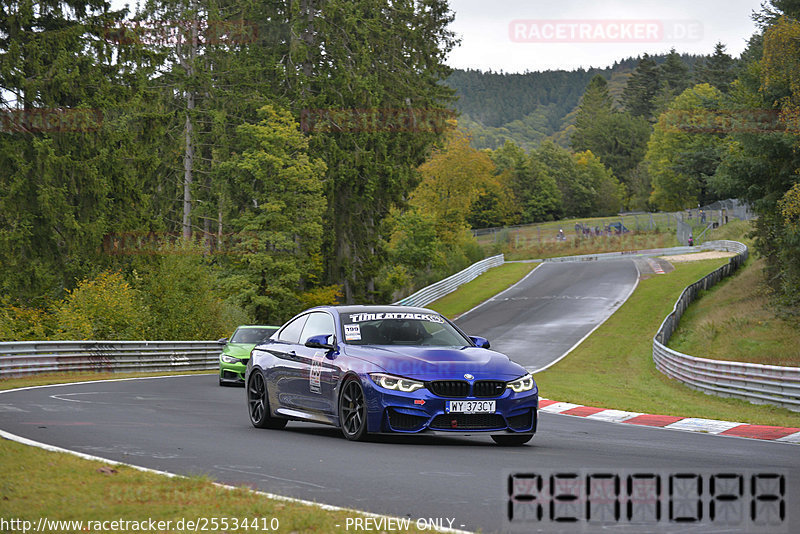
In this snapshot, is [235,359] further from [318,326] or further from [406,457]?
[406,457]

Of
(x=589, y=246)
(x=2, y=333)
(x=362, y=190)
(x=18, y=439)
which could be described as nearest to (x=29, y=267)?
(x=2, y=333)

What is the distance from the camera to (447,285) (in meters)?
70.7

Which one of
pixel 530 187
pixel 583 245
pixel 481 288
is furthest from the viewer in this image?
pixel 530 187

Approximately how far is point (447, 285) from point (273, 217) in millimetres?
18908

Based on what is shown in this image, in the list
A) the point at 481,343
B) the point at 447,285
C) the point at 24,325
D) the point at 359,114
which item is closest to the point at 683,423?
the point at 481,343

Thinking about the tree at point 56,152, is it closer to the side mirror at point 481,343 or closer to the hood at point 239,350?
the hood at point 239,350

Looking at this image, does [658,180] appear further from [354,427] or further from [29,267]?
[354,427]

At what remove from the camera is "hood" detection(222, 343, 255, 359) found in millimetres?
26234

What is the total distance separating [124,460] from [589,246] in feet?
309

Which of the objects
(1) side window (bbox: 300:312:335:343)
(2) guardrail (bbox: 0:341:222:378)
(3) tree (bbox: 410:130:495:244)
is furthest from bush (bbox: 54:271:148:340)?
(3) tree (bbox: 410:130:495:244)

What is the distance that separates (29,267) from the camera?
42250mm

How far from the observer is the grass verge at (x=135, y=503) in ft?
21.1

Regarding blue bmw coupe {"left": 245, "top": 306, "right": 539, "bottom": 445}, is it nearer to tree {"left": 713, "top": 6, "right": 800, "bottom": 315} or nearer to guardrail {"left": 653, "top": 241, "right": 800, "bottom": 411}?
guardrail {"left": 653, "top": 241, "right": 800, "bottom": 411}

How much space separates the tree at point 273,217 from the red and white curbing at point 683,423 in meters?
35.0
